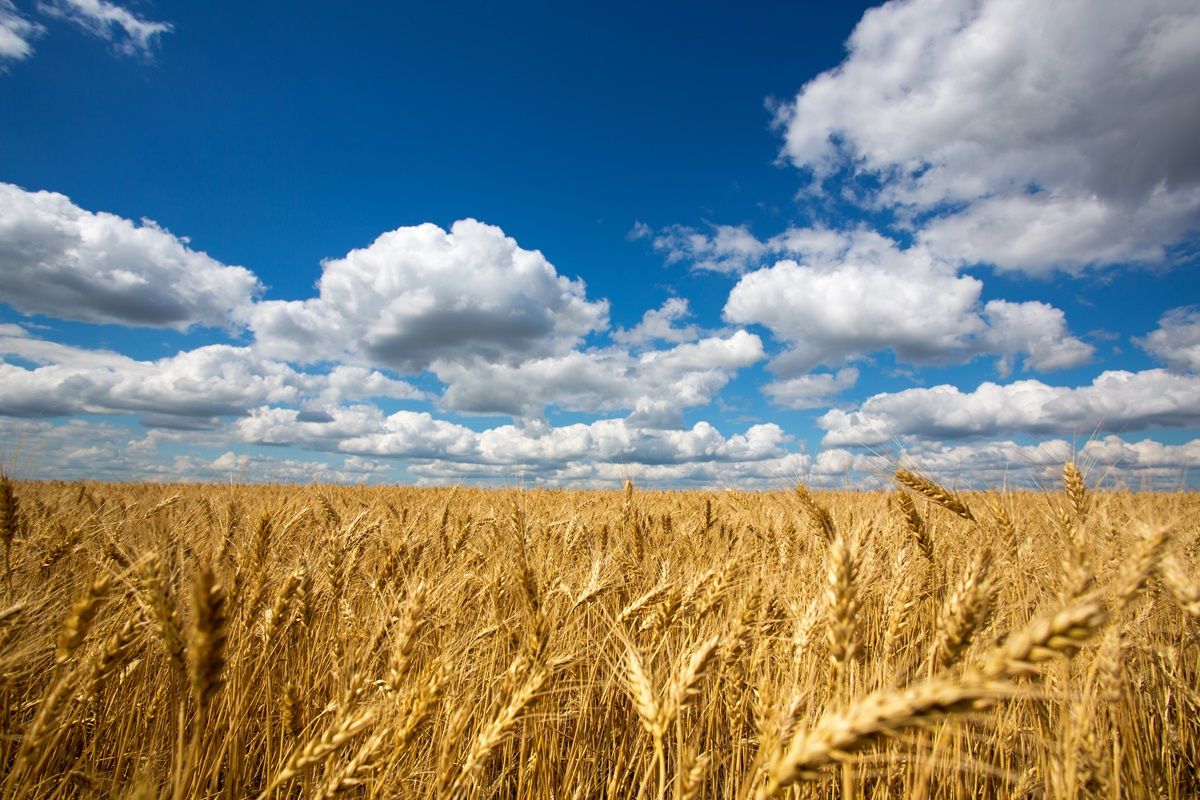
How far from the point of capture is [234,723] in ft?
6.51

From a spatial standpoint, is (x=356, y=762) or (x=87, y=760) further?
(x=87, y=760)

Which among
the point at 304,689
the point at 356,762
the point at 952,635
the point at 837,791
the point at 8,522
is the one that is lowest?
the point at 837,791

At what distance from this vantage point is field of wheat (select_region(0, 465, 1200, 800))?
52.6 inches

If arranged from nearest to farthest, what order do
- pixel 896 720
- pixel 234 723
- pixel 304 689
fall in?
pixel 896 720
pixel 234 723
pixel 304 689

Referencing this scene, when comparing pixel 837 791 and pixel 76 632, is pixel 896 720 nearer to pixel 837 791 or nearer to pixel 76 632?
pixel 837 791

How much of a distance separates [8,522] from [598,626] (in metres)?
3.15

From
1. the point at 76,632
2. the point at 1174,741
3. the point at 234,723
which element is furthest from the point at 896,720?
the point at 1174,741

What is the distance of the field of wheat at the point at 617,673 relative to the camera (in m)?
1.34

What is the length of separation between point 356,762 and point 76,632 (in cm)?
87

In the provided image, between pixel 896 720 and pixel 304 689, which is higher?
pixel 896 720

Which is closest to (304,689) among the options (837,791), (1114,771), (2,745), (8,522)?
(2,745)

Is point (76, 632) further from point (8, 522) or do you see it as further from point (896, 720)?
point (8, 522)

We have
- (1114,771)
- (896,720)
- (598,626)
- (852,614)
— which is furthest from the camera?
(598,626)

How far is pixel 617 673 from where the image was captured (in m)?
2.13
